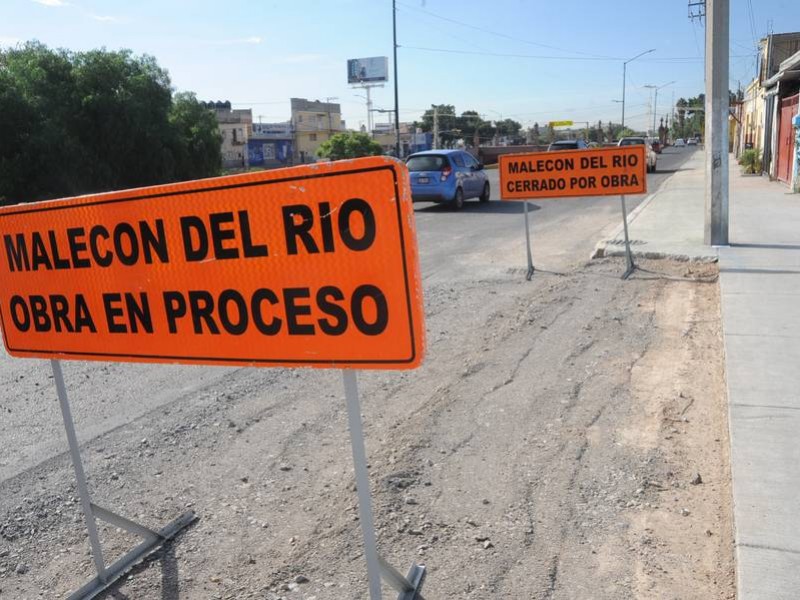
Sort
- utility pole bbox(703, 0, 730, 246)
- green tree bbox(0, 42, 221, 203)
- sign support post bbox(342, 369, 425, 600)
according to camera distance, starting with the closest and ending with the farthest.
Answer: sign support post bbox(342, 369, 425, 600)
utility pole bbox(703, 0, 730, 246)
green tree bbox(0, 42, 221, 203)

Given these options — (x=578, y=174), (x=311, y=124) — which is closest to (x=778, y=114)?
(x=578, y=174)

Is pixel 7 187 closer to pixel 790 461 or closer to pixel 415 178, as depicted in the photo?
pixel 415 178

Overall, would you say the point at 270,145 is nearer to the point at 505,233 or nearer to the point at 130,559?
the point at 505,233

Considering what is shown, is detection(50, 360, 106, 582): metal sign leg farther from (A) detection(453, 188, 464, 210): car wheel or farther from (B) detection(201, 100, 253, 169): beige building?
(B) detection(201, 100, 253, 169): beige building

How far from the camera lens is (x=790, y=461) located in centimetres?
372

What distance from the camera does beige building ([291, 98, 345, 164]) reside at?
3374 inches

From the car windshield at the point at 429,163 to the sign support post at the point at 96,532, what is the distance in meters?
16.2

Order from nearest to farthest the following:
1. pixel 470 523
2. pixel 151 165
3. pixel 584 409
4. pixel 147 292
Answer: pixel 147 292
pixel 470 523
pixel 584 409
pixel 151 165

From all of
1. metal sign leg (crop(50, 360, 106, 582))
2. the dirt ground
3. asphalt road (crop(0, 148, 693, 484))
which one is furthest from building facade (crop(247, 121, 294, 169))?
metal sign leg (crop(50, 360, 106, 582))

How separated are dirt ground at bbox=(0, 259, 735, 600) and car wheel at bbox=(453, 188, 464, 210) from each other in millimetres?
12958

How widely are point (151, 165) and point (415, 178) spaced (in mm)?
14551

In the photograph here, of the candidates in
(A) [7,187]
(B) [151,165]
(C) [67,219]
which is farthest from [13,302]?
(B) [151,165]

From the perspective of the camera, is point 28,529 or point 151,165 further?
point 151,165

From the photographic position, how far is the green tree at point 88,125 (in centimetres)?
2480
